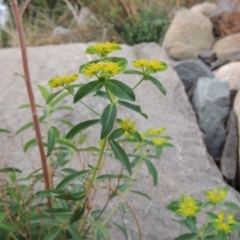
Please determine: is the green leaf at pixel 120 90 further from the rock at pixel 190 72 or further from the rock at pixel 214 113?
the rock at pixel 190 72

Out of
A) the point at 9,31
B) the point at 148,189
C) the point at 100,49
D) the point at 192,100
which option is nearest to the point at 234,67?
the point at 192,100

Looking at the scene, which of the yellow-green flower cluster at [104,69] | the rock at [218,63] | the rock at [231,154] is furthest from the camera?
the rock at [218,63]

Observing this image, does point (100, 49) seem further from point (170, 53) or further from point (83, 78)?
point (170, 53)

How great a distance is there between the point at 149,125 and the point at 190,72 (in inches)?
36.4

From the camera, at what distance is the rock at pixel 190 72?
3648mm

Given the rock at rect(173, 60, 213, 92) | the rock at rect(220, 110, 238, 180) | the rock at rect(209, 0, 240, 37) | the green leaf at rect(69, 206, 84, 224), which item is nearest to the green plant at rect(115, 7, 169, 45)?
the rock at rect(209, 0, 240, 37)

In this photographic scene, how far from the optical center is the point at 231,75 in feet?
11.6

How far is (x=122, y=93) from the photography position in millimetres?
1257

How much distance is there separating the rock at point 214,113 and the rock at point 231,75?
0.19 m

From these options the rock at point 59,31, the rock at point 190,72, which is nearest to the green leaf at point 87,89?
the rock at point 190,72

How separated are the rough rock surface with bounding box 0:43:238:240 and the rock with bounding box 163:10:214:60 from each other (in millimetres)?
819

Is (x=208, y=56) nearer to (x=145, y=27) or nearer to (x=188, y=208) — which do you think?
(x=145, y=27)

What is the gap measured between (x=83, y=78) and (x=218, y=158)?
3.01ft

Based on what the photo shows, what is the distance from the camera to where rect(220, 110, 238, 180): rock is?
2854mm
